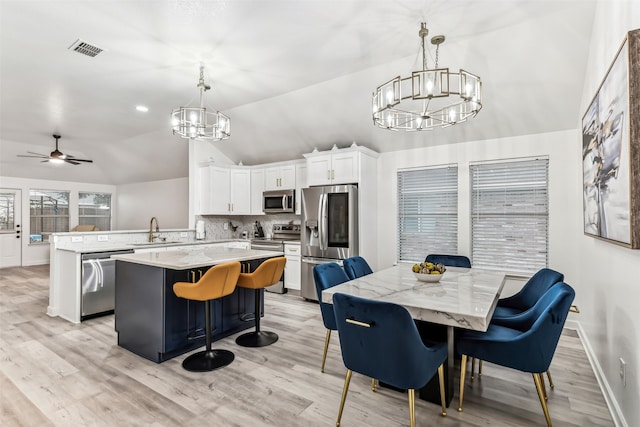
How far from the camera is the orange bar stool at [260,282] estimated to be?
10.5 ft

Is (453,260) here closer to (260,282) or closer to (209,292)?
(260,282)

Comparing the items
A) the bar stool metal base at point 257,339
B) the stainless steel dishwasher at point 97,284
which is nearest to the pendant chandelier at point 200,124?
the stainless steel dishwasher at point 97,284

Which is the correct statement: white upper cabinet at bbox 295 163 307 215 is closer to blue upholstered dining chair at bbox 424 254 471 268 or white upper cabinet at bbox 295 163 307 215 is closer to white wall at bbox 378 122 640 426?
white wall at bbox 378 122 640 426

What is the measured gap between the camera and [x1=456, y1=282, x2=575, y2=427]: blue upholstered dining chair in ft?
6.00

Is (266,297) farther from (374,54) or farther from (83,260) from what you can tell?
(374,54)

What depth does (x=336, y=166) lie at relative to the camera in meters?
4.88

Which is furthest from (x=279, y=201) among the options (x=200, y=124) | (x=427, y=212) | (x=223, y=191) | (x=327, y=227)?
(x=200, y=124)

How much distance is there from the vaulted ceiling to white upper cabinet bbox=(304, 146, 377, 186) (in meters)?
0.34

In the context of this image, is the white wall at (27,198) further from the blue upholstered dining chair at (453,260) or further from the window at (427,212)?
the blue upholstered dining chair at (453,260)

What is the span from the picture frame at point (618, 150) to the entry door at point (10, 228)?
1096cm

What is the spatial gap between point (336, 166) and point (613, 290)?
3425mm

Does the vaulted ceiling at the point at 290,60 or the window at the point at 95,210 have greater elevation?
the vaulted ceiling at the point at 290,60

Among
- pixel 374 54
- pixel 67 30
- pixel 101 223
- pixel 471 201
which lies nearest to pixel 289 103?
pixel 374 54

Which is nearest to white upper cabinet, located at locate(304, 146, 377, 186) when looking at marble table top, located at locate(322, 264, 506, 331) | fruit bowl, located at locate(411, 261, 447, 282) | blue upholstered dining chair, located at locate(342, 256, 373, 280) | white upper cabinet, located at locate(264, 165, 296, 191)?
white upper cabinet, located at locate(264, 165, 296, 191)
